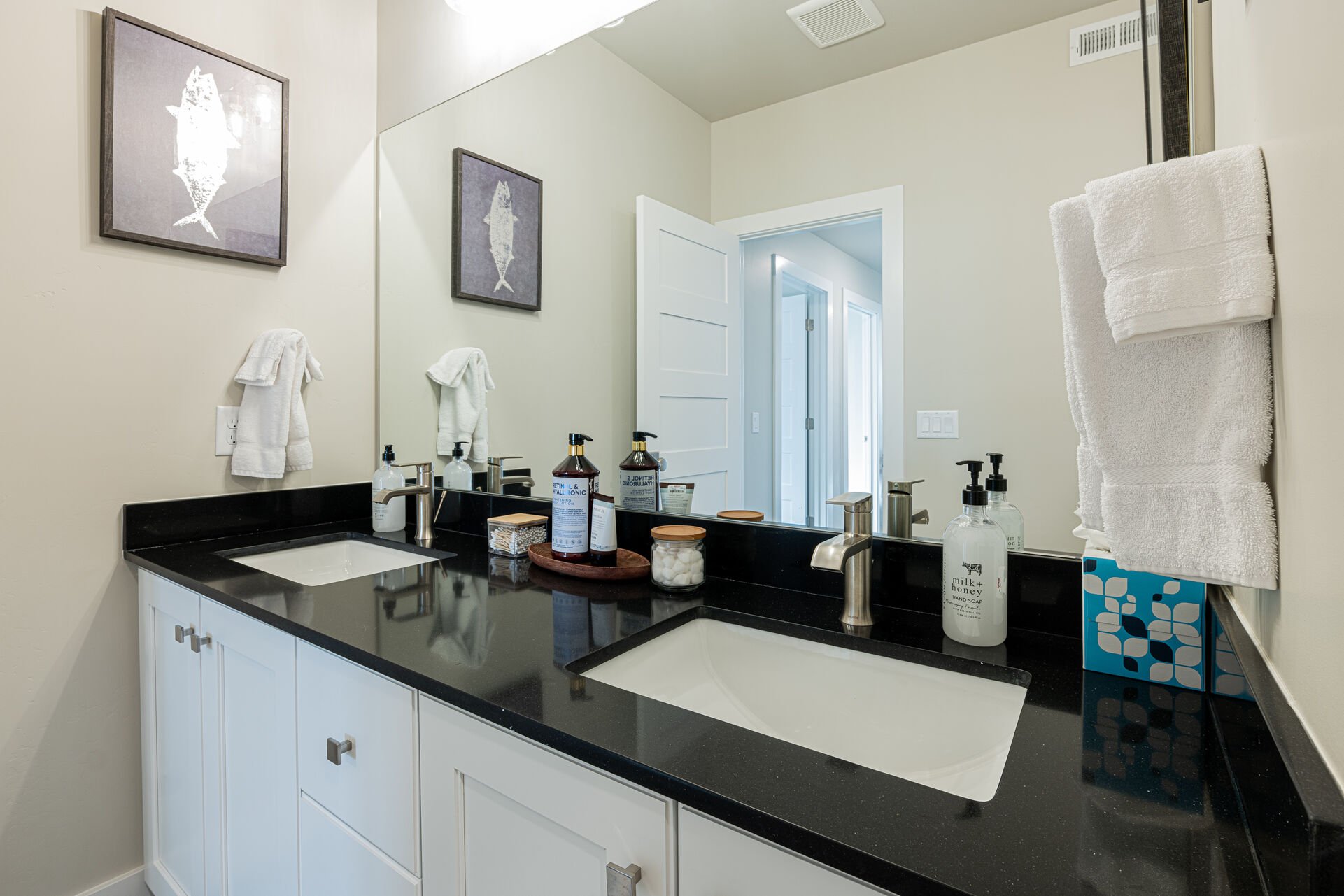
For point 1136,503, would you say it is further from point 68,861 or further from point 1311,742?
point 68,861

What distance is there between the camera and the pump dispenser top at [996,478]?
894 millimetres

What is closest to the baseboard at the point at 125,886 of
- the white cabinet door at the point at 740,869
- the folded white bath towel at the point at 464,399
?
the folded white bath towel at the point at 464,399

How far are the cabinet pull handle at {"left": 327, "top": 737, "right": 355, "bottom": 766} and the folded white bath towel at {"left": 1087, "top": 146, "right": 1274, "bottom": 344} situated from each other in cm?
102

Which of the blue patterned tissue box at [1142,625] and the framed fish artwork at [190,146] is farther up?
the framed fish artwork at [190,146]

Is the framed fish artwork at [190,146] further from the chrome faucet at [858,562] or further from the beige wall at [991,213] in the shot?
the chrome faucet at [858,562]

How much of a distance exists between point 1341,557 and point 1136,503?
0.24 meters

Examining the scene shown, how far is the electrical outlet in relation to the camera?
1.61 metres

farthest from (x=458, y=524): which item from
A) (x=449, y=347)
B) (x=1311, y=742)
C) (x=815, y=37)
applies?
(x=1311, y=742)

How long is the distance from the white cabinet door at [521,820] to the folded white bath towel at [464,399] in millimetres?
1038

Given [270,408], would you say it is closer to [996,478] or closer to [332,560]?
[332,560]

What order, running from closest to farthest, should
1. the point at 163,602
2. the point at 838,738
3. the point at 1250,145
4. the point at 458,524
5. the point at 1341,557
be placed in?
the point at 1341,557
the point at 1250,145
the point at 838,738
the point at 163,602
the point at 458,524

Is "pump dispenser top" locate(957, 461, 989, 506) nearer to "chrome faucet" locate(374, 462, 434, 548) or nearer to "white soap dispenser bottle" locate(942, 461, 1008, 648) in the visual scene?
"white soap dispenser bottle" locate(942, 461, 1008, 648)

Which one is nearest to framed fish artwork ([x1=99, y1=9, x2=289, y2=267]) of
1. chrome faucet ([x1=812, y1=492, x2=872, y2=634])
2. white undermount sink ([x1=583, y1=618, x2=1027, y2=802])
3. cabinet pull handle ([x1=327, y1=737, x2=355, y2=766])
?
cabinet pull handle ([x1=327, y1=737, x2=355, y2=766])

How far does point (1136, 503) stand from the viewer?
0.57 metres
